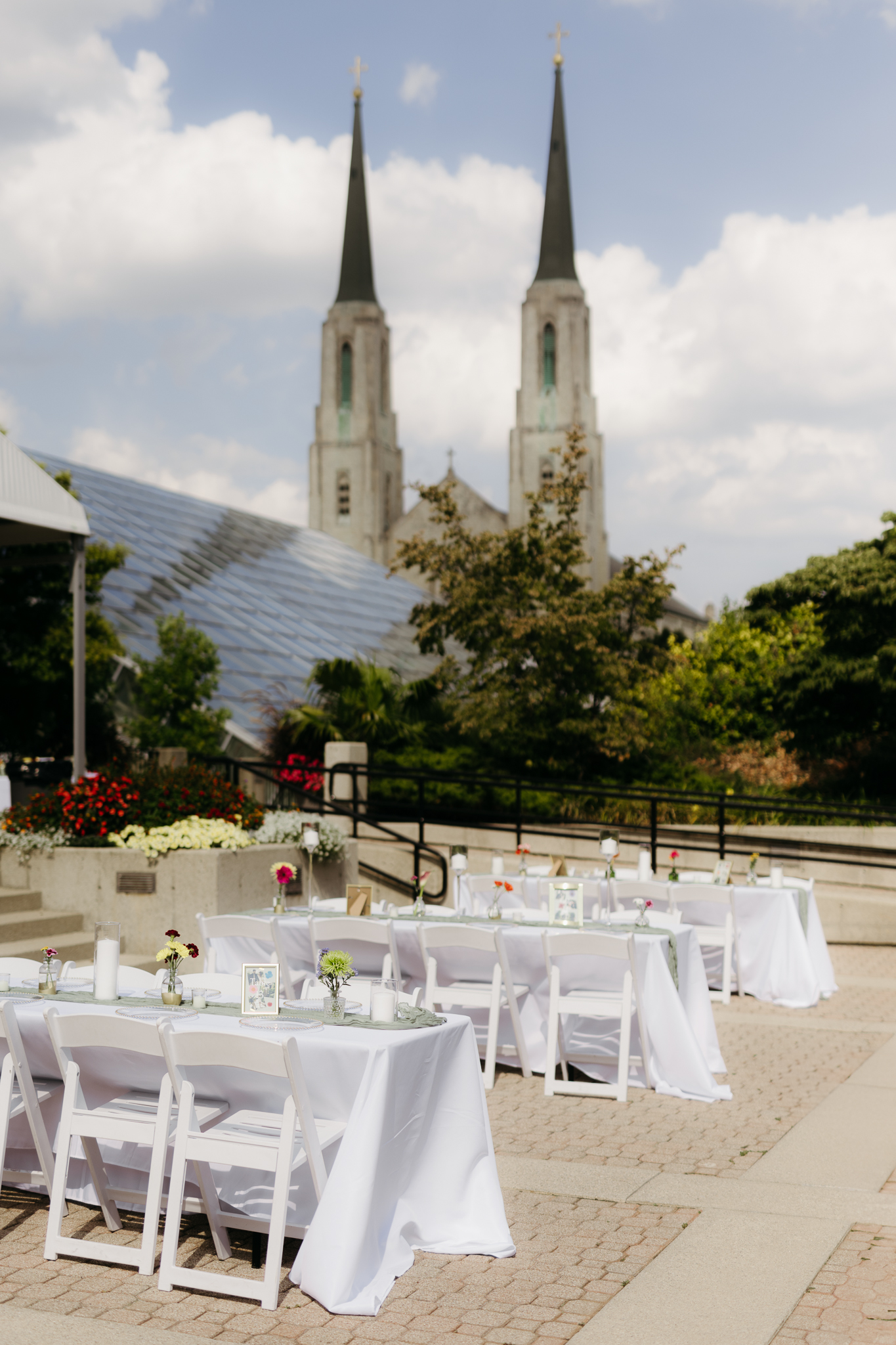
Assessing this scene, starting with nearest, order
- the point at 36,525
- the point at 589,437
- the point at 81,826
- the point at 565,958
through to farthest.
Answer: the point at 565,958 → the point at 81,826 → the point at 36,525 → the point at 589,437

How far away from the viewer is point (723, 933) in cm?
1105

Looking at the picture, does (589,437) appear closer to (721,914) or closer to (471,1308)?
(721,914)

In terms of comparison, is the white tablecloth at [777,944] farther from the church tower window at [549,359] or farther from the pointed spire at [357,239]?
the pointed spire at [357,239]

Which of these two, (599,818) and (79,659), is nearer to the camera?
(79,659)

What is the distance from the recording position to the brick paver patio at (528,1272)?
422 cm

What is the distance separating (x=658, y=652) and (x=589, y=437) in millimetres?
68742

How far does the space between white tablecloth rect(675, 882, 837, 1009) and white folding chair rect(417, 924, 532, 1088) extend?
327cm

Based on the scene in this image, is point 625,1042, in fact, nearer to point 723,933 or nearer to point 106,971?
point 106,971

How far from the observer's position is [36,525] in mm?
12672

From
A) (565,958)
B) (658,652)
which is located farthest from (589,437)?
(565,958)

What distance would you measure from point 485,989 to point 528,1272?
3397mm

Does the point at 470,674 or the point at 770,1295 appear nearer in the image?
the point at 770,1295

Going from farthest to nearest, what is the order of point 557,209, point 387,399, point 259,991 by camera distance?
point 387,399 → point 557,209 → point 259,991

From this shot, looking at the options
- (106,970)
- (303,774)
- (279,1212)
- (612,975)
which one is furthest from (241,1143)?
(303,774)
